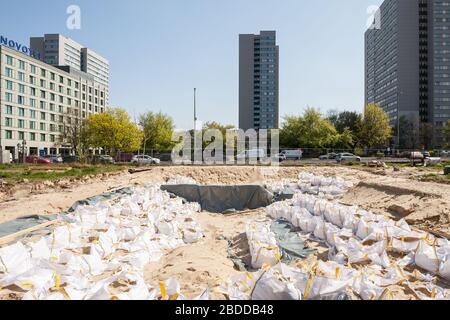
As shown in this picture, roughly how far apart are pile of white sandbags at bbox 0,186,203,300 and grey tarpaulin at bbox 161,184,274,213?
155 inches

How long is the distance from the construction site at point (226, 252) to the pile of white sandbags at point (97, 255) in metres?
0.02

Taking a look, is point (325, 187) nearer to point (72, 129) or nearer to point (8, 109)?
point (72, 129)

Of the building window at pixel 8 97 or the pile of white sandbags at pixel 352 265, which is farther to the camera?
the building window at pixel 8 97

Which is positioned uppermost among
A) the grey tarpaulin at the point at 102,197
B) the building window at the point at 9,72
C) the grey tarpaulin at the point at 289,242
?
the building window at the point at 9,72

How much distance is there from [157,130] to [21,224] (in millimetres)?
34357

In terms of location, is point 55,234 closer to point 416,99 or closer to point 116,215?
point 116,215

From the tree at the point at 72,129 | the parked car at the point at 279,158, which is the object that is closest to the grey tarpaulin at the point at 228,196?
the parked car at the point at 279,158

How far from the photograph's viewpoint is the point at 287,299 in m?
3.18

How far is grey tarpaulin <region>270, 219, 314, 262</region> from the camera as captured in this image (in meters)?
5.48

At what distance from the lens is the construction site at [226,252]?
344cm

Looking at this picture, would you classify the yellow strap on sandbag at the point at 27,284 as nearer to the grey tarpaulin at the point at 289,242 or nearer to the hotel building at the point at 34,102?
the grey tarpaulin at the point at 289,242

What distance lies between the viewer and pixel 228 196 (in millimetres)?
11992

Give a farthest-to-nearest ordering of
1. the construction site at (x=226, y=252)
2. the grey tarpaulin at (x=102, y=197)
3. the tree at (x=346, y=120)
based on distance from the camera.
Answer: the tree at (x=346, y=120), the grey tarpaulin at (x=102, y=197), the construction site at (x=226, y=252)

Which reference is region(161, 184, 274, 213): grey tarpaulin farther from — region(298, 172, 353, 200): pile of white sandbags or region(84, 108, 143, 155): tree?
region(84, 108, 143, 155): tree
